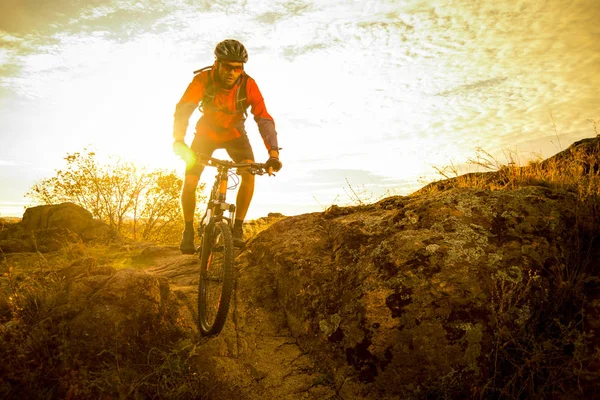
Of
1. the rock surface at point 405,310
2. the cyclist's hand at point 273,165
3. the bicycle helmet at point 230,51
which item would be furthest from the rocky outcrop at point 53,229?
the cyclist's hand at point 273,165

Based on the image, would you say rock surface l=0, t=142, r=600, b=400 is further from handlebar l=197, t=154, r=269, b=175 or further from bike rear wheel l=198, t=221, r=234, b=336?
handlebar l=197, t=154, r=269, b=175

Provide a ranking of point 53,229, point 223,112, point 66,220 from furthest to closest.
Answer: point 66,220, point 53,229, point 223,112

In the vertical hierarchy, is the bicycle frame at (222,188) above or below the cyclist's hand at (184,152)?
below

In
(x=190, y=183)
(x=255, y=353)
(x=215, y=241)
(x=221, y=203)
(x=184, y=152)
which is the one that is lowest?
(x=255, y=353)

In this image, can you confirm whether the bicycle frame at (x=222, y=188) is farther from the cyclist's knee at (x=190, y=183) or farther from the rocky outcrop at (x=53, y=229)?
the rocky outcrop at (x=53, y=229)

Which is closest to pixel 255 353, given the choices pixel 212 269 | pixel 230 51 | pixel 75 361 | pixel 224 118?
pixel 212 269

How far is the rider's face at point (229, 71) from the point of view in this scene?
4461mm

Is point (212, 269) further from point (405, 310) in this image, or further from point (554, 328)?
point (554, 328)

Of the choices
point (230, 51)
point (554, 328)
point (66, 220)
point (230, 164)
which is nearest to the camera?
point (554, 328)

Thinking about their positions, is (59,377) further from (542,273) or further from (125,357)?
(542,273)

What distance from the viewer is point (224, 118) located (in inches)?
187

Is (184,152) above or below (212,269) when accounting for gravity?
above

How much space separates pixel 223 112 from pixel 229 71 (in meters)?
0.56

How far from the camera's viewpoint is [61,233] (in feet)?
29.3
